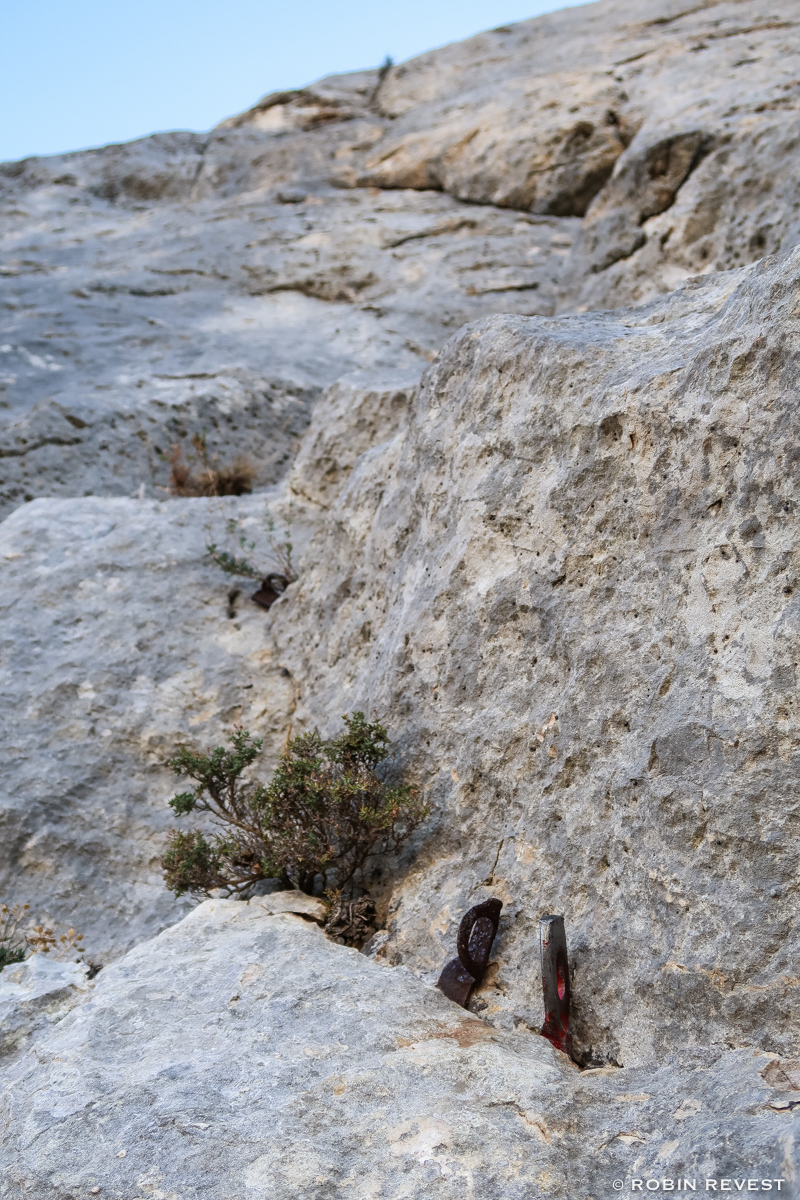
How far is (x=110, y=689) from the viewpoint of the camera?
5.14 metres

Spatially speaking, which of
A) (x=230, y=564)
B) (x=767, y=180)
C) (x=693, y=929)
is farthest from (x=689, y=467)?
(x=767, y=180)

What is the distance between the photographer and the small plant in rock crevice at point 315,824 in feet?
11.3

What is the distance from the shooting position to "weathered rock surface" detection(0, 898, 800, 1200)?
205 centimetres

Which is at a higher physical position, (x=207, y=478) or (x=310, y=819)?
(x=207, y=478)

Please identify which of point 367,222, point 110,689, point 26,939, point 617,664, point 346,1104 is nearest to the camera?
point 346,1104

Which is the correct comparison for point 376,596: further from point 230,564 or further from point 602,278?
point 602,278

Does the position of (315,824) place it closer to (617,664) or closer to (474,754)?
(474,754)

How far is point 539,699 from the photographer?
325 cm

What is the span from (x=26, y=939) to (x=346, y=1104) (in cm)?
242

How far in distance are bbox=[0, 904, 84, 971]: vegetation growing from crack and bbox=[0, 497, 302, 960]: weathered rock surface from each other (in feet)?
0.22

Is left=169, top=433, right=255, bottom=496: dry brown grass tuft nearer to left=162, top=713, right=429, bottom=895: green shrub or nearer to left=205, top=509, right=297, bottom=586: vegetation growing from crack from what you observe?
left=205, top=509, right=297, bottom=586: vegetation growing from crack

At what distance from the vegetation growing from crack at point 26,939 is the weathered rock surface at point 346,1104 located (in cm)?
109

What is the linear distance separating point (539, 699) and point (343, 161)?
12.7m

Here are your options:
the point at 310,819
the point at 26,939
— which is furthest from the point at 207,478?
the point at 310,819
